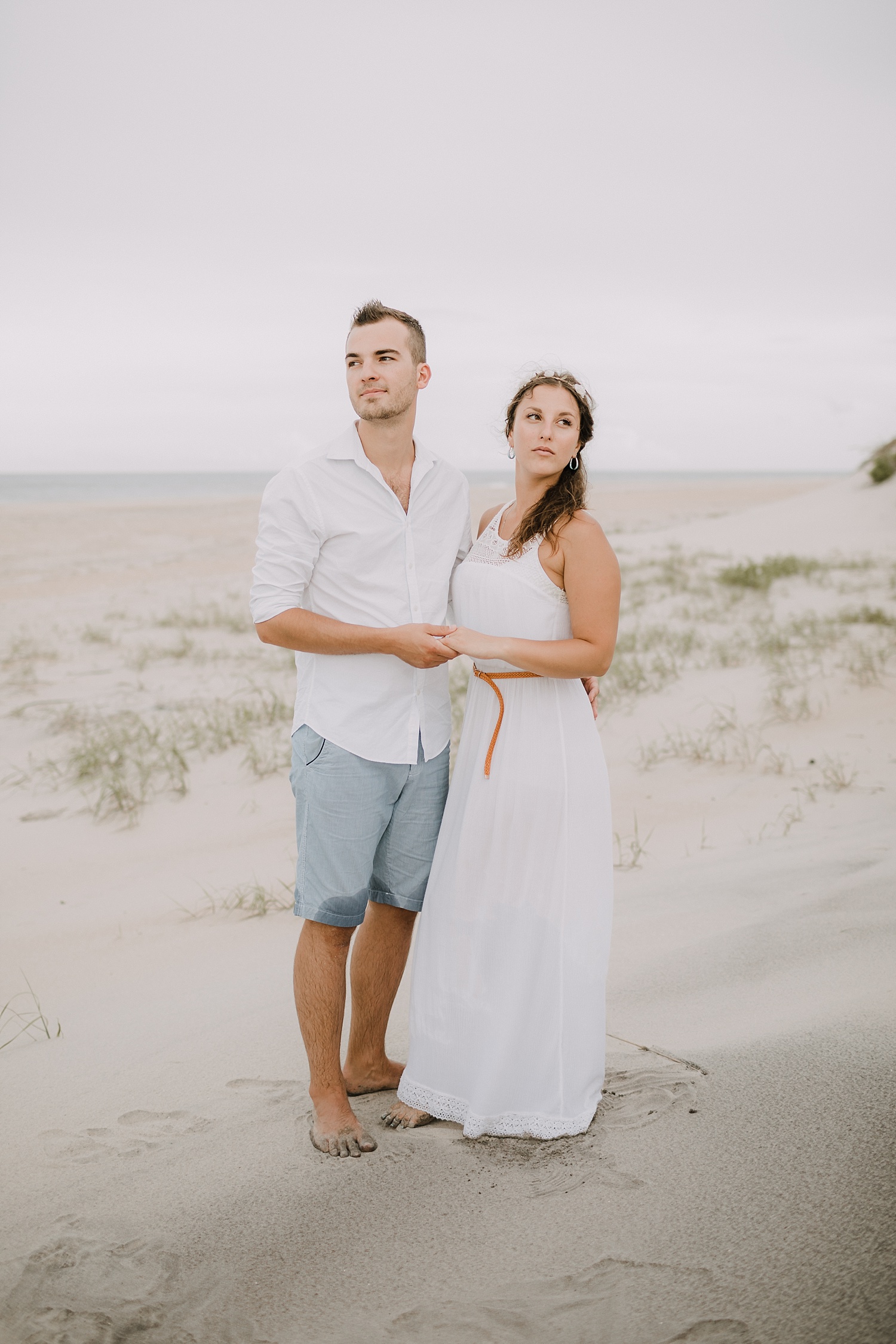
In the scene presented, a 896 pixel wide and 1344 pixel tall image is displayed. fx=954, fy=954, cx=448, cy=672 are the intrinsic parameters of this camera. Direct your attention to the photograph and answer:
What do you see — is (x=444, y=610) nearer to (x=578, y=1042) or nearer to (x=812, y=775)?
(x=578, y=1042)

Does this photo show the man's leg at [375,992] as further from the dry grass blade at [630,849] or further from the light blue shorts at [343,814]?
the dry grass blade at [630,849]

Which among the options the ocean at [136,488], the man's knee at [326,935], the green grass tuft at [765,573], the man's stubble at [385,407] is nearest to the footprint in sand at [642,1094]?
the man's knee at [326,935]

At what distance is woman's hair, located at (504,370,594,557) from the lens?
2.77m

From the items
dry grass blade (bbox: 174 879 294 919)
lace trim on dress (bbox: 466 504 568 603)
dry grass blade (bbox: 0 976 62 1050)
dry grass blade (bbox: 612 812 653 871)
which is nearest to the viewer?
lace trim on dress (bbox: 466 504 568 603)

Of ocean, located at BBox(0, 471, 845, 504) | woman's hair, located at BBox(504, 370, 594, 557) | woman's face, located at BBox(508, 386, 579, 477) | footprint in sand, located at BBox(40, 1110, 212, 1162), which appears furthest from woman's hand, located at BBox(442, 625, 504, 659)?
ocean, located at BBox(0, 471, 845, 504)

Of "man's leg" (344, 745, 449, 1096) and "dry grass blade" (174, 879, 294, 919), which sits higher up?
"man's leg" (344, 745, 449, 1096)

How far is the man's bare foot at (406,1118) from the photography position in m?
2.81

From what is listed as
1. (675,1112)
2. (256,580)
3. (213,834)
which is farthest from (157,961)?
(675,1112)

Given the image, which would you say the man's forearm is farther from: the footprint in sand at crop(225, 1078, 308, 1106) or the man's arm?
the footprint in sand at crop(225, 1078, 308, 1106)

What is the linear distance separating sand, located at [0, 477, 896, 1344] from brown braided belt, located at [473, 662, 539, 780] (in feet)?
3.44

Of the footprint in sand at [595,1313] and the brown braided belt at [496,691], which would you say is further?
the brown braided belt at [496,691]

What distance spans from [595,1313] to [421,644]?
1593mm

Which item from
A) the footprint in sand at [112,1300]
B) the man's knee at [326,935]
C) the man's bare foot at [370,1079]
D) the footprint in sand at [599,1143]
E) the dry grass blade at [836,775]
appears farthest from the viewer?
the dry grass blade at [836,775]

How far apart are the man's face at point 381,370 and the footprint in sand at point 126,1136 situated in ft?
7.04
